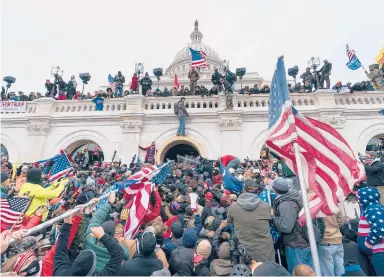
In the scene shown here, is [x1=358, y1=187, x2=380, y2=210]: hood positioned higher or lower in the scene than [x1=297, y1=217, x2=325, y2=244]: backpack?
higher

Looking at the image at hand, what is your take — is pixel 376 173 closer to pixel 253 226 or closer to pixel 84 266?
pixel 253 226

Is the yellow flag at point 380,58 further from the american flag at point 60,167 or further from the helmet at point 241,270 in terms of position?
the american flag at point 60,167

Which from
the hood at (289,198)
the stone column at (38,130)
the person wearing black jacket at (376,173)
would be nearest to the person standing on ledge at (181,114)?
the stone column at (38,130)

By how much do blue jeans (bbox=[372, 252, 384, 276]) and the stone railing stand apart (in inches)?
504

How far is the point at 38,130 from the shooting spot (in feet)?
54.5

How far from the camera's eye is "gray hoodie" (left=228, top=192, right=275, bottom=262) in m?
3.81

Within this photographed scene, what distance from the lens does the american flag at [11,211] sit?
14.3ft

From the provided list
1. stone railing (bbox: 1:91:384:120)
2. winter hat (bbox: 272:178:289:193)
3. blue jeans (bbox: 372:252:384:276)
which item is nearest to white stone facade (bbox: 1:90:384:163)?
stone railing (bbox: 1:91:384:120)

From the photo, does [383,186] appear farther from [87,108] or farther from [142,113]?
[87,108]

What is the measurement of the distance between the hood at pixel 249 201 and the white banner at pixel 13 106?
62.1 feet

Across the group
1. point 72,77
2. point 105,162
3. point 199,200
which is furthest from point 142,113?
point 199,200

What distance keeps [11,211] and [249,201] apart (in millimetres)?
4398

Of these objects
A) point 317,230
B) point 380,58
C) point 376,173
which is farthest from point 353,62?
point 317,230

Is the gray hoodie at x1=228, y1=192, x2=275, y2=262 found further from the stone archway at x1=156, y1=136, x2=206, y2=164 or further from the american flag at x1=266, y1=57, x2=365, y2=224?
the stone archway at x1=156, y1=136, x2=206, y2=164
